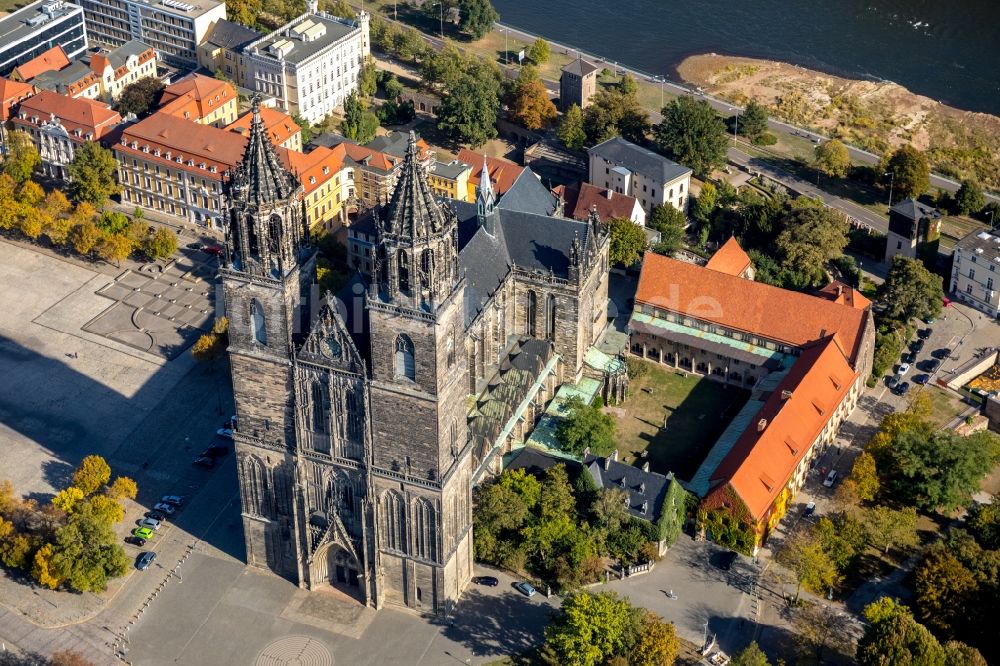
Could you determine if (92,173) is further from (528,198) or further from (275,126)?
(528,198)

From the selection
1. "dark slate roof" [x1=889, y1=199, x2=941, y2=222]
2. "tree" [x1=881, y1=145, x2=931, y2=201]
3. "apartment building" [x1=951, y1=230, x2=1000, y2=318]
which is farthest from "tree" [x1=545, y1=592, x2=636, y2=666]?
"tree" [x1=881, y1=145, x2=931, y2=201]

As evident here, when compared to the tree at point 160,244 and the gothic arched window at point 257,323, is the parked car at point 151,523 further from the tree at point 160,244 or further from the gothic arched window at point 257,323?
the tree at point 160,244

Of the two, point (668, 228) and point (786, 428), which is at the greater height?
point (786, 428)

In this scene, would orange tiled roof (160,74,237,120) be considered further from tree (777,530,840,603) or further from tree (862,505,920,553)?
tree (862,505,920,553)

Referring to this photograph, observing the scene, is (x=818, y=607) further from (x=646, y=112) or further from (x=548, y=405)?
(x=646, y=112)

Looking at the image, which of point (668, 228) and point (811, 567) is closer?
point (811, 567)

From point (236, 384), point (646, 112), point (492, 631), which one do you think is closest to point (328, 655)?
point (492, 631)

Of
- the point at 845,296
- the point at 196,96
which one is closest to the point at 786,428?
the point at 845,296
